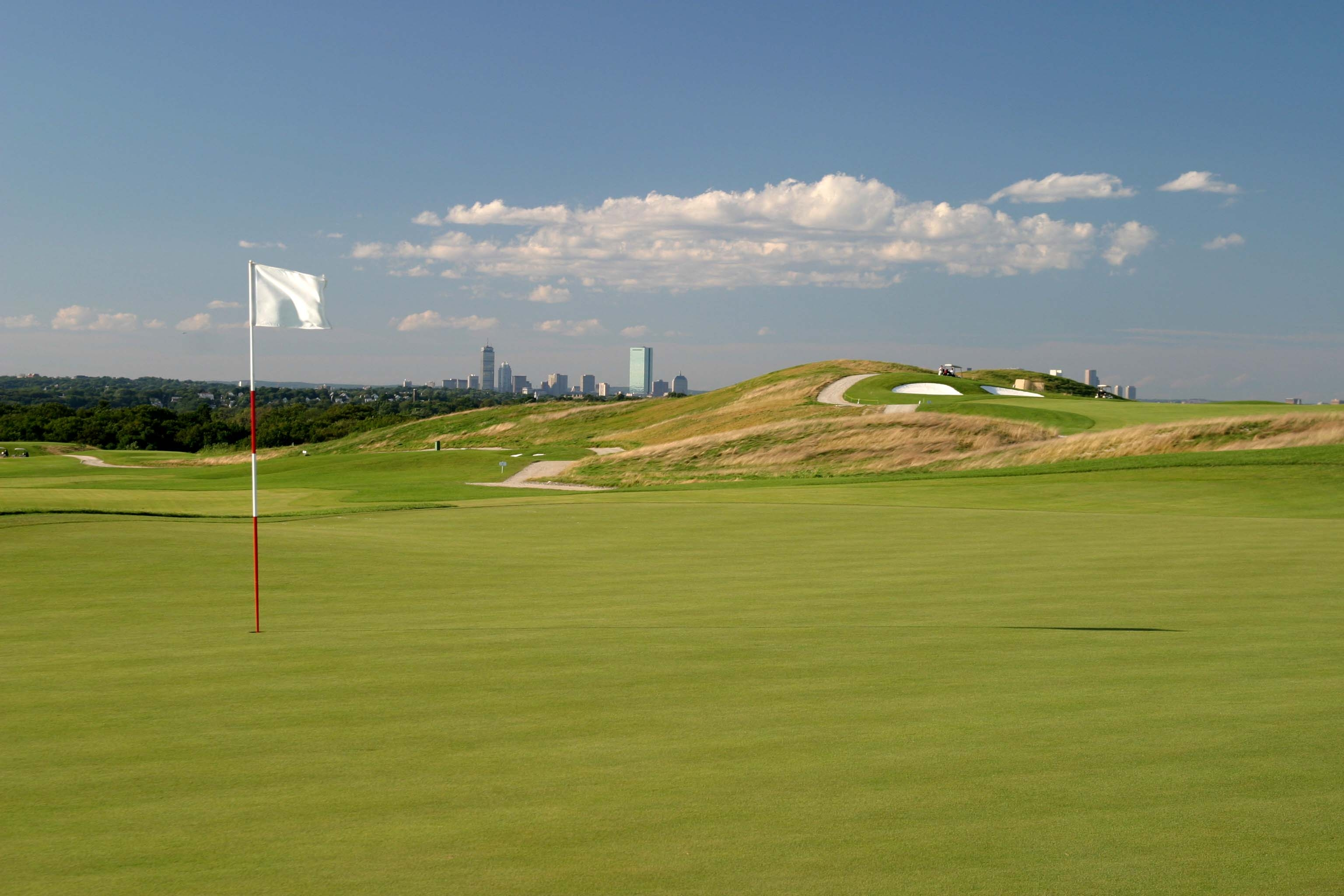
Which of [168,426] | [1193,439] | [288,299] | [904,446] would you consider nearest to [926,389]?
[904,446]

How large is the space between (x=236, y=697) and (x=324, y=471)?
44.4m

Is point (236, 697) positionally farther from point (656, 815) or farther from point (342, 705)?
point (656, 815)

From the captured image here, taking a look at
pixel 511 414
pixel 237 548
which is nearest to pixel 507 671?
pixel 237 548

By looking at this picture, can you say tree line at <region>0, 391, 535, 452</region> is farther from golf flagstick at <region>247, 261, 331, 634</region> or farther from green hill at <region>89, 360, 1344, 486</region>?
golf flagstick at <region>247, 261, 331, 634</region>

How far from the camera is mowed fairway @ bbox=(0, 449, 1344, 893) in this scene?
12.8ft

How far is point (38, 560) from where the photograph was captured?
11.3 metres

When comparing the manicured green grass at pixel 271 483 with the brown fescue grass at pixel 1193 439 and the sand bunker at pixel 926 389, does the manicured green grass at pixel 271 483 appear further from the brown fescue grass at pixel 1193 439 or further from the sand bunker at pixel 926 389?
the sand bunker at pixel 926 389

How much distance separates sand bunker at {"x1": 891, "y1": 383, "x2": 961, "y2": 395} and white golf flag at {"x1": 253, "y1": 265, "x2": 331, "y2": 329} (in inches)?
1908

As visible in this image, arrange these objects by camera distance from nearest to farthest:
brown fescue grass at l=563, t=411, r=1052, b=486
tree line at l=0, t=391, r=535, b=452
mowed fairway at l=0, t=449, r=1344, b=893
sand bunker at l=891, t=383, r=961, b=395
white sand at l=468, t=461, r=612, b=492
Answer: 1. mowed fairway at l=0, t=449, r=1344, b=893
2. white sand at l=468, t=461, r=612, b=492
3. brown fescue grass at l=563, t=411, r=1052, b=486
4. sand bunker at l=891, t=383, r=961, b=395
5. tree line at l=0, t=391, r=535, b=452

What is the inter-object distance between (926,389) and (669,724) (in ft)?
179

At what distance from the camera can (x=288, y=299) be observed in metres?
9.51

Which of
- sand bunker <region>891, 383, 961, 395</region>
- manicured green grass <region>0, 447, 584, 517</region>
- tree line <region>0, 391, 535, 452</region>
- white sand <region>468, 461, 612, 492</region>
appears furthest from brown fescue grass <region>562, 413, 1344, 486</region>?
tree line <region>0, 391, 535, 452</region>

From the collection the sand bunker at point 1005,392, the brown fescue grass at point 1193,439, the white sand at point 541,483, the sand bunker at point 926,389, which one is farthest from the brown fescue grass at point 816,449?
the sand bunker at point 1005,392

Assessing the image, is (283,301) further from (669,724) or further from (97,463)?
(97,463)
